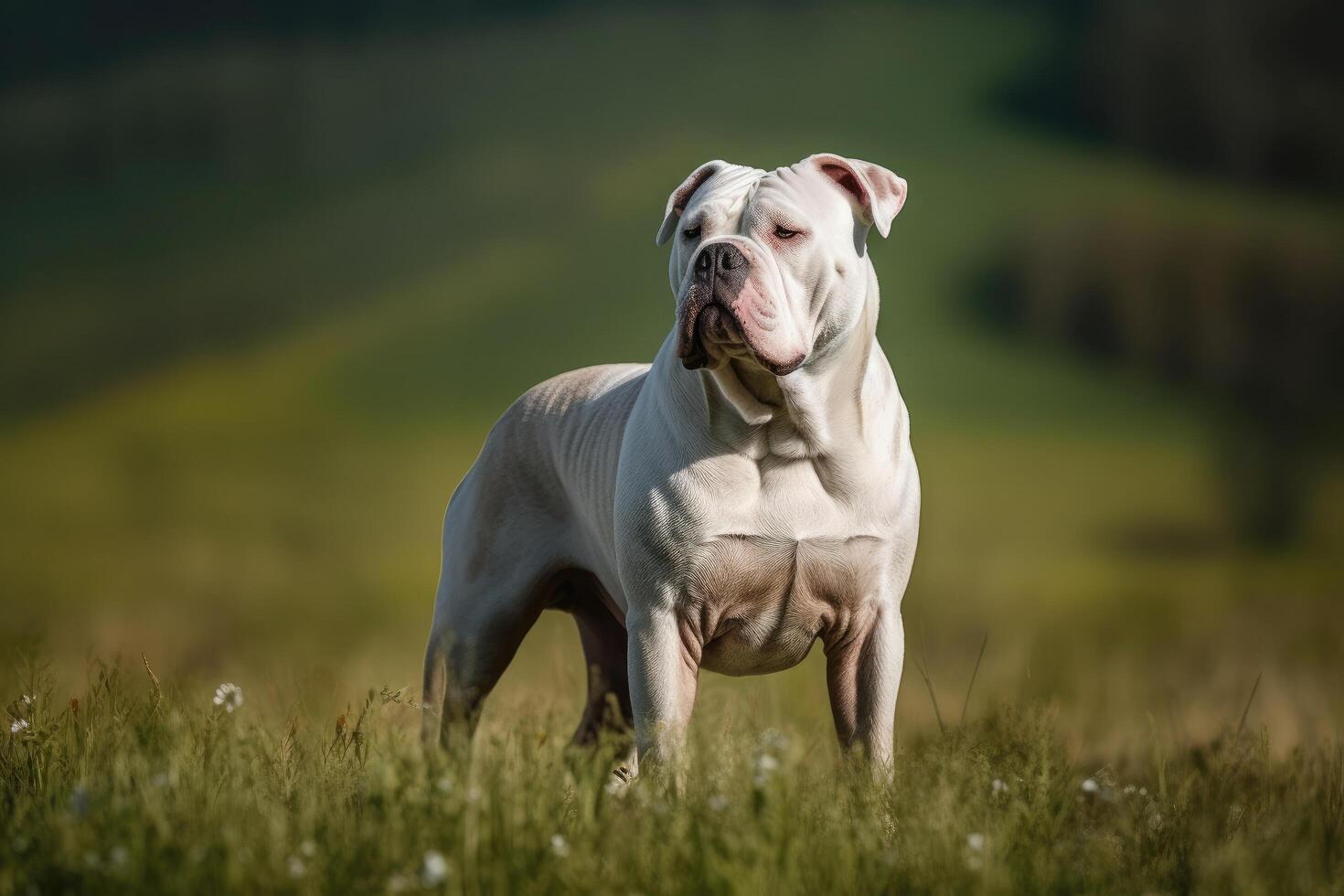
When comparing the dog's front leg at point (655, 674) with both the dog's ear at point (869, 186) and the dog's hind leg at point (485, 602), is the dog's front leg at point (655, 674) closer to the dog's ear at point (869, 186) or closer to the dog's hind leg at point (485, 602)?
the dog's hind leg at point (485, 602)

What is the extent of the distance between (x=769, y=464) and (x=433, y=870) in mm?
1675

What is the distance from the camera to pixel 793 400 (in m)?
3.89

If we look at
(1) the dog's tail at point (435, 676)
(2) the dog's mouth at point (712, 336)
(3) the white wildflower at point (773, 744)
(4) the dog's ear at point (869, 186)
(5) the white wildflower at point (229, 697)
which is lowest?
(1) the dog's tail at point (435, 676)

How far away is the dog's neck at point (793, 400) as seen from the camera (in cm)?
390

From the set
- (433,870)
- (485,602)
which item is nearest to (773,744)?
(433,870)

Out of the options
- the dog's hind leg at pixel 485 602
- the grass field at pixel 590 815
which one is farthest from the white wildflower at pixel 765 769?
the dog's hind leg at pixel 485 602

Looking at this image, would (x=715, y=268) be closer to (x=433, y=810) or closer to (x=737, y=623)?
(x=737, y=623)

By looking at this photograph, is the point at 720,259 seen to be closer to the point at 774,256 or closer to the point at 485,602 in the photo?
the point at 774,256

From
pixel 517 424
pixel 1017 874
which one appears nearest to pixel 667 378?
pixel 517 424

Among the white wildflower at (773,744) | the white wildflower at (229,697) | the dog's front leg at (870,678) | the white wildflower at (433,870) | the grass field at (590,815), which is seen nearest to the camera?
the white wildflower at (433,870)

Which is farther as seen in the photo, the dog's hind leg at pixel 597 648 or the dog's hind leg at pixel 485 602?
the dog's hind leg at pixel 597 648

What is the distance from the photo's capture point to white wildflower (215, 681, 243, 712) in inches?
136

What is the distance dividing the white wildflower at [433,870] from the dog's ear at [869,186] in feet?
6.95

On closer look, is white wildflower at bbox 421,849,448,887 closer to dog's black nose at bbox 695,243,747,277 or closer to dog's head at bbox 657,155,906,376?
dog's head at bbox 657,155,906,376
